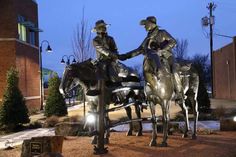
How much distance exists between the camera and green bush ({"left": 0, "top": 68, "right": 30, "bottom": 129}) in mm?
21516

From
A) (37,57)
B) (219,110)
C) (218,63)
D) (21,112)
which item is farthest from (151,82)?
(218,63)

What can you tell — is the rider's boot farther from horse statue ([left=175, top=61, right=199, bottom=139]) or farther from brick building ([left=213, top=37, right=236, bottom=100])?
brick building ([left=213, top=37, right=236, bottom=100])

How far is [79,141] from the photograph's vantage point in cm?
1285

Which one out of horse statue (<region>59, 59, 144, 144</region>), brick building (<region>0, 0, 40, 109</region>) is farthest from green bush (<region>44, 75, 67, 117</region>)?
horse statue (<region>59, 59, 144, 144</region>)

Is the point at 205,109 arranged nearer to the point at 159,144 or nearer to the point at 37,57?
the point at 159,144

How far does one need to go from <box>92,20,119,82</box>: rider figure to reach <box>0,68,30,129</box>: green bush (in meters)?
11.2

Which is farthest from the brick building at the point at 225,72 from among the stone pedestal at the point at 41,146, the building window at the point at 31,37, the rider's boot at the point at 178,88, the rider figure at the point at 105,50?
the stone pedestal at the point at 41,146

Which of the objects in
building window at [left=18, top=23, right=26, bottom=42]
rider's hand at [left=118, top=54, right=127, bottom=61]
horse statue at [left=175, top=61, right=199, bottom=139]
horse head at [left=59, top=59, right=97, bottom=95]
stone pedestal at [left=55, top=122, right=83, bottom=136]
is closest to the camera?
horse head at [left=59, top=59, right=97, bottom=95]

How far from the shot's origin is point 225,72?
150ft

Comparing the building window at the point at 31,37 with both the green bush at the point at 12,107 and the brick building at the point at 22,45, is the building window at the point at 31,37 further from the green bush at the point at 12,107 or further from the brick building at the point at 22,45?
the green bush at the point at 12,107

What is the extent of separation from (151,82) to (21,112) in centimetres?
1240

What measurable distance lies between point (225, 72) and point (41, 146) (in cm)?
3842

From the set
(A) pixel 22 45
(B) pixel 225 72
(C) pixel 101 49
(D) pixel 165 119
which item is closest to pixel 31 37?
(A) pixel 22 45

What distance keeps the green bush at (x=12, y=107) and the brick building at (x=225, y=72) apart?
2387 centimetres
